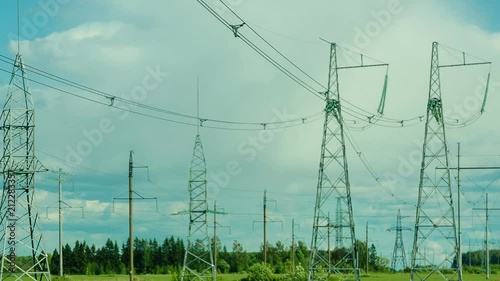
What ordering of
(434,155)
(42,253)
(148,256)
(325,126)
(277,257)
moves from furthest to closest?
(148,256) < (277,257) < (434,155) < (325,126) < (42,253)

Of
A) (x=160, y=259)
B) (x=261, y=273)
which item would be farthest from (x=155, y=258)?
(x=261, y=273)

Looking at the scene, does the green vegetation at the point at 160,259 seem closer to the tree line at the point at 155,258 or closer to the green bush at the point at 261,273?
the tree line at the point at 155,258

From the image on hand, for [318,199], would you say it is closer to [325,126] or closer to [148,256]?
[325,126]

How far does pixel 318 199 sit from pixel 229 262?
129 metres

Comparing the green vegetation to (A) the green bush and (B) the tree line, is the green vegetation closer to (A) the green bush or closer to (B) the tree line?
(B) the tree line

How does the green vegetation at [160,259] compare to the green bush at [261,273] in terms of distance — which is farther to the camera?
the green vegetation at [160,259]

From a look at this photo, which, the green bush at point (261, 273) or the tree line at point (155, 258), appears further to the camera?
the tree line at point (155, 258)

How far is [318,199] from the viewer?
53.8 metres

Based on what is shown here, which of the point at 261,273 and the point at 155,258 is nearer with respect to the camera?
the point at 261,273

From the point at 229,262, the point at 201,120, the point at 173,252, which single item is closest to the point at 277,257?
the point at 229,262

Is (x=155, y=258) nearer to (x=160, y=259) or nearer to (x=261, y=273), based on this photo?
(x=160, y=259)

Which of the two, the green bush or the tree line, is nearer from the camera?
the green bush

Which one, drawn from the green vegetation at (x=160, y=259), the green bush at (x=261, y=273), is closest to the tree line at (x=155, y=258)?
the green vegetation at (x=160, y=259)

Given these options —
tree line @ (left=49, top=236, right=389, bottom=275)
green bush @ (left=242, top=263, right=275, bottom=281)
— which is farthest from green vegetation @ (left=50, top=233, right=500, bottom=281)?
green bush @ (left=242, top=263, right=275, bottom=281)
